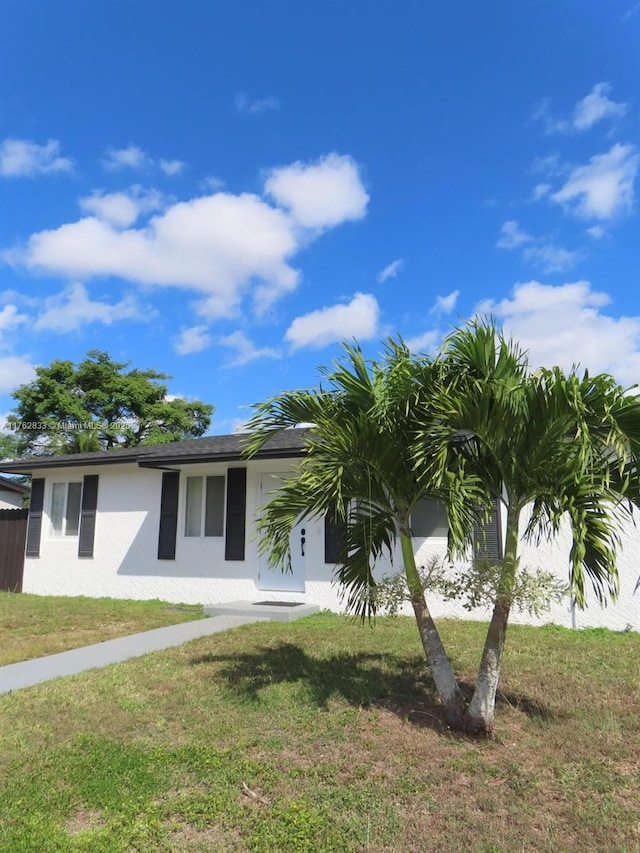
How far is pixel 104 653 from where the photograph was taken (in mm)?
6488

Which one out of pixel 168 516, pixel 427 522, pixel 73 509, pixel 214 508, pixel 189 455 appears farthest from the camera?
pixel 73 509

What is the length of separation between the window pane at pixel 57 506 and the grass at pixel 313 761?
27.2ft

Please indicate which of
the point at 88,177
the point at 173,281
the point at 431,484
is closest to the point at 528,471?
the point at 431,484

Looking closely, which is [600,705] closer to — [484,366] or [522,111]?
[484,366]

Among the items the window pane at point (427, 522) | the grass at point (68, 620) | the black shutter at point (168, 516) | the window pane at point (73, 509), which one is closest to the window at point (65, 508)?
the window pane at point (73, 509)

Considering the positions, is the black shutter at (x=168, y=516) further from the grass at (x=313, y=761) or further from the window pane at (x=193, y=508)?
the grass at (x=313, y=761)

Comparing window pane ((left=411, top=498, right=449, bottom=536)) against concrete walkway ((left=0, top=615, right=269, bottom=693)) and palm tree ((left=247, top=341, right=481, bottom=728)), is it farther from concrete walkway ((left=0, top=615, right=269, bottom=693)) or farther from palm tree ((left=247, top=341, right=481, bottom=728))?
palm tree ((left=247, top=341, right=481, bottom=728))

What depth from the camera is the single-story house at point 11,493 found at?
2091cm

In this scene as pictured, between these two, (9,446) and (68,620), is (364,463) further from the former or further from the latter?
(9,446)

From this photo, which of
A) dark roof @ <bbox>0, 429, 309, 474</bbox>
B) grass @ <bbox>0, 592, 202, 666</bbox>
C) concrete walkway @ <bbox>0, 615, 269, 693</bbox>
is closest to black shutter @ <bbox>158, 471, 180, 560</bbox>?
dark roof @ <bbox>0, 429, 309, 474</bbox>

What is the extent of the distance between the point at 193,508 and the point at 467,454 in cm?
799

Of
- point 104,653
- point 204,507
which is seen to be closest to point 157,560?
point 204,507

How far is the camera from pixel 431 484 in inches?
164

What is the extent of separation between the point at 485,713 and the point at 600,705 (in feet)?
4.19
